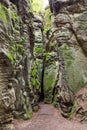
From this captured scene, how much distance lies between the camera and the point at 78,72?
14.9m

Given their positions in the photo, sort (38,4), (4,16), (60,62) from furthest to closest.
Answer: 1. (38,4)
2. (60,62)
3. (4,16)

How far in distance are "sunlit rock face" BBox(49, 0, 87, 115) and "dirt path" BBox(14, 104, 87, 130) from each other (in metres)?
1.51

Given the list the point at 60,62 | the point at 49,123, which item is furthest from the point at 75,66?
the point at 49,123

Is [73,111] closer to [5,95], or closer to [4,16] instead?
[5,95]

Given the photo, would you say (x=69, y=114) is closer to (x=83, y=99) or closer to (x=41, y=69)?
(x=83, y=99)

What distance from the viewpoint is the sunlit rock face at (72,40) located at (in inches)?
586

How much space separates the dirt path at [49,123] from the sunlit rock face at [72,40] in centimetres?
151

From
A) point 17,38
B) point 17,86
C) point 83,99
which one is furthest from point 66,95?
point 17,38

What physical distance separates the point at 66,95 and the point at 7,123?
711 cm

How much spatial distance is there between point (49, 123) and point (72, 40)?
21.4 ft

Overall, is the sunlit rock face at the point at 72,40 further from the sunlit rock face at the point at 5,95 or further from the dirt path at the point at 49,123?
the sunlit rock face at the point at 5,95

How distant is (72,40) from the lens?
15633 millimetres

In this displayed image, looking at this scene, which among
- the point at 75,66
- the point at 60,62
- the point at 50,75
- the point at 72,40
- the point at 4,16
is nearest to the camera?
the point at 4,16

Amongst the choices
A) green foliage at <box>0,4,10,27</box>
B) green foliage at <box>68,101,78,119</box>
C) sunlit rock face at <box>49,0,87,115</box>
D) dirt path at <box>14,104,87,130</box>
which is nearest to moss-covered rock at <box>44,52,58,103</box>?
sunlit rock face at <box>49,0,87,115</box>
